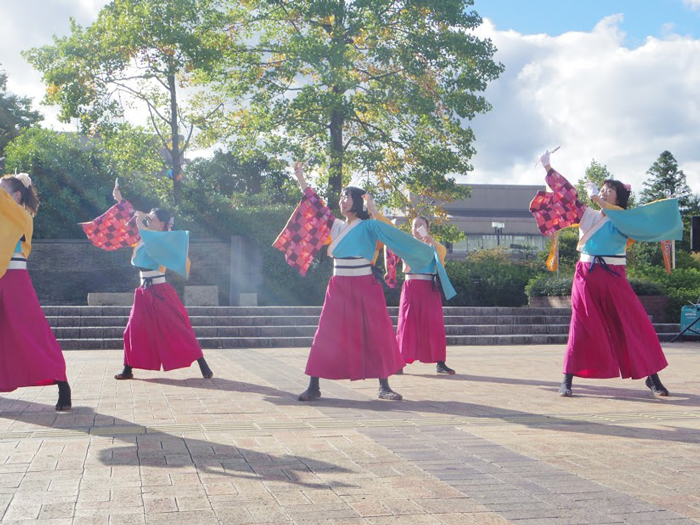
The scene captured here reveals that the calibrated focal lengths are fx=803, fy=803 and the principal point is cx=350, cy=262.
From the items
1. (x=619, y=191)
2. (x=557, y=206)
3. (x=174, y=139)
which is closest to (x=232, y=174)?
(x=174, y=139)

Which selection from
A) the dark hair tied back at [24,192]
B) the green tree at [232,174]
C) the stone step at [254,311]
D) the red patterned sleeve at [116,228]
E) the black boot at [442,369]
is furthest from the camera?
the green tree at [232,174]

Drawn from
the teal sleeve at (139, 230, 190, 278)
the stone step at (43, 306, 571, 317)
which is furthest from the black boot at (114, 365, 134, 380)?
the stone step at (43, 306, 571, 317)

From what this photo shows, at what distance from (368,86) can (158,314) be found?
15.2 meters

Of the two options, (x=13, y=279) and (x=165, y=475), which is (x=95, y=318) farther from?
(x=165, y=475)

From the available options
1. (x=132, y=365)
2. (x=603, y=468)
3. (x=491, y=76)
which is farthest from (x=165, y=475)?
(x=491, y=76)

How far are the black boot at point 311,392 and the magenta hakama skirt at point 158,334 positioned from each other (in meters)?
2.23

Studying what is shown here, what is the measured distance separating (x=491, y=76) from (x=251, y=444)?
18902 millimetres

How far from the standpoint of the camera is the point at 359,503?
385 cm

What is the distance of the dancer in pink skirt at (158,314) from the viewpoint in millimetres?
9266

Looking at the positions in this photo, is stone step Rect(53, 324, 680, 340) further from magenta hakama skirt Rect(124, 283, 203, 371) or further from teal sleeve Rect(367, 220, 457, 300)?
teal sleeve Rect(367, 220, 457, 300)

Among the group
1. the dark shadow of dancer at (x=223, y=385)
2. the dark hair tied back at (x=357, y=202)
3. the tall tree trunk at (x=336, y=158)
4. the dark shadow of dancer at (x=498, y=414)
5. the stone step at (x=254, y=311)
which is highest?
the tall tree trunk at (x=336, y=158)

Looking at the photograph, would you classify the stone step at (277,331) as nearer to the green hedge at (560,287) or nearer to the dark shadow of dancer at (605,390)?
the green hedge at (560,287)

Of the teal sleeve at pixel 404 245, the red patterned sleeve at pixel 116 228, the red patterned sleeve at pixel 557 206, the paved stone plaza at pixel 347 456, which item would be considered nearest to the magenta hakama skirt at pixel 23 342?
the paved stone plaza at pixel 347 456

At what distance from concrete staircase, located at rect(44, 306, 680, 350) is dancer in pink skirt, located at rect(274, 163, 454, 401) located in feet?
26.0
